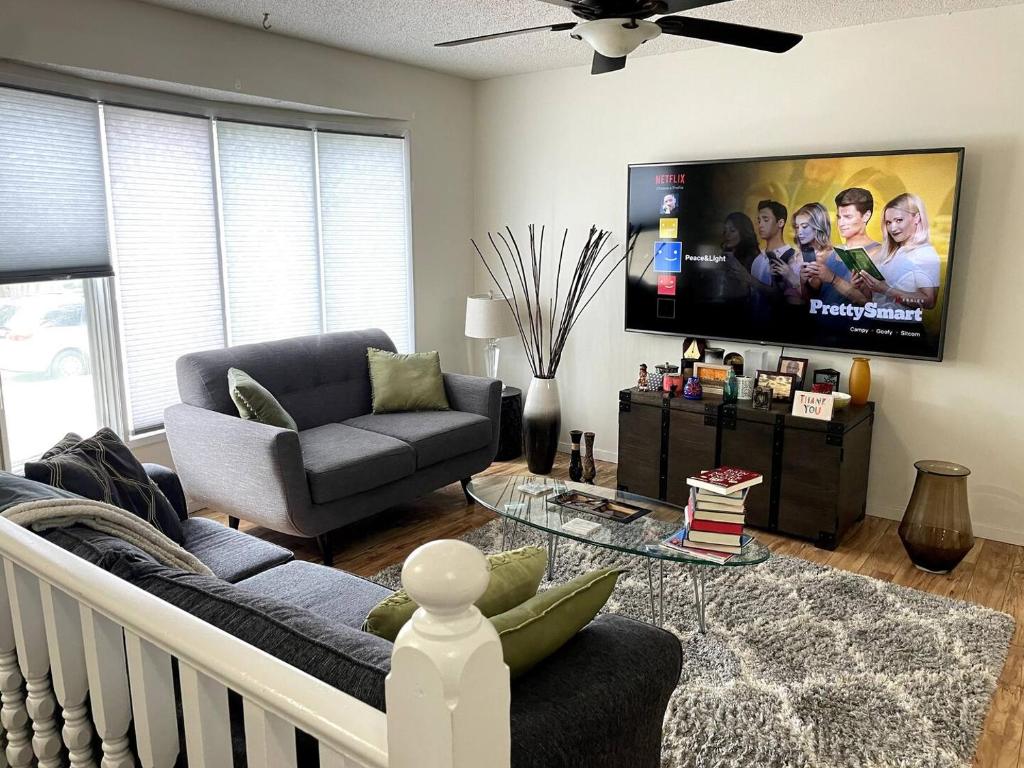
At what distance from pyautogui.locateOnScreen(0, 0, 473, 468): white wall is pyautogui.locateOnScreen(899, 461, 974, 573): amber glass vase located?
323 centimetres

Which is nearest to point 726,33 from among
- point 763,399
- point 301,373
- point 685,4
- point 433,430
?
point 685,4

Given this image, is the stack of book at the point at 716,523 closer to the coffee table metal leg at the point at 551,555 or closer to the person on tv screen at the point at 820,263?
the coffee table metal leg at the point at 551,555

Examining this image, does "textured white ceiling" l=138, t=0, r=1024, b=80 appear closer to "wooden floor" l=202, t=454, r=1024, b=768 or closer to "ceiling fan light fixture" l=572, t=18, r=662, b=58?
"ceiling fan light fixture" l=572, t=18, r=662, b=58

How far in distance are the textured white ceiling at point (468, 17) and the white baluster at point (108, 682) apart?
3.10m

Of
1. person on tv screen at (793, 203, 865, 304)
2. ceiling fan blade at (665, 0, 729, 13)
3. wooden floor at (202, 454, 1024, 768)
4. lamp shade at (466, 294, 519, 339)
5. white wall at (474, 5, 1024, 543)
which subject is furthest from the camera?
lamp shade at (466, 294, 519, 339)

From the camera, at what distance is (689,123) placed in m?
4.53

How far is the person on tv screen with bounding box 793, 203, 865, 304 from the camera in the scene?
13.1ft

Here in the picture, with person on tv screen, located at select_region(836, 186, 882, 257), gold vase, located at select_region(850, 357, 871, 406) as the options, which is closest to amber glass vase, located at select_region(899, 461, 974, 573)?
gold vase, located at select_region(850, 357, 871, 406)

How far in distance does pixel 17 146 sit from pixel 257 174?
1.26 m

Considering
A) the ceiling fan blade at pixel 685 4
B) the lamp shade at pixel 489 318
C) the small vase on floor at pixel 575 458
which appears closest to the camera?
the ceiling fan blade at pixel 685 4

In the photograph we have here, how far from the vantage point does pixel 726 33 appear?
8.30 feet

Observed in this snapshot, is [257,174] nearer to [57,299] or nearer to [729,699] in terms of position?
[57,299]

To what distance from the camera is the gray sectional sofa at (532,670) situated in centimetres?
130

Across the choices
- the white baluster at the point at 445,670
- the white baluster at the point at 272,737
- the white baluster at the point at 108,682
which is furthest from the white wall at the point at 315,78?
the white baluster at the point at 445,670
